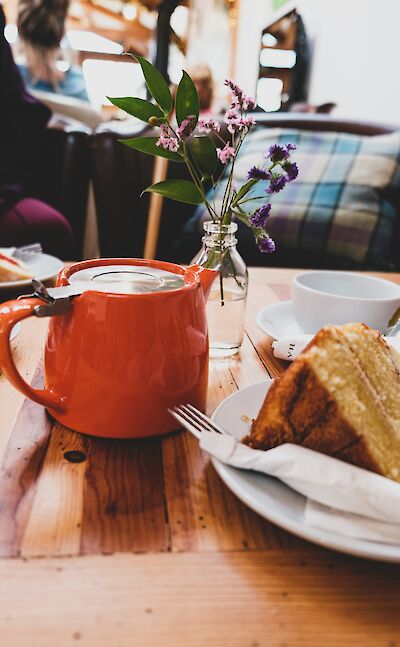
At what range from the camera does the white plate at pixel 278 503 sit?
0.36 meters

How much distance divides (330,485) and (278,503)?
0.04m

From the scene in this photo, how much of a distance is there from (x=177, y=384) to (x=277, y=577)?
20cm

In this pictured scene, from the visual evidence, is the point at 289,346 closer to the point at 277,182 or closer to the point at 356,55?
the point at 277,182

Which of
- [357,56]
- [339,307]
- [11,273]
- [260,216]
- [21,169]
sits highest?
[357,56]

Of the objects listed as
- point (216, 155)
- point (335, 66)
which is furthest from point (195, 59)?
point (216, 155)

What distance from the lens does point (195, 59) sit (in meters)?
8.50

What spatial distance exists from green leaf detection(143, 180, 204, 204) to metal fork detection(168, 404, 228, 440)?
0.91 ft

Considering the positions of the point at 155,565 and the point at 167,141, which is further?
the point at 167,141

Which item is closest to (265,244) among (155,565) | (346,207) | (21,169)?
(155,565)

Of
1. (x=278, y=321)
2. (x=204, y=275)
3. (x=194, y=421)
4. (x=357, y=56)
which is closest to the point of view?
→ (x=194, y=421)

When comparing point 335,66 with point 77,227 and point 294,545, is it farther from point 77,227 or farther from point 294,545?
point 294,545

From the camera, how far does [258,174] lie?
63cm

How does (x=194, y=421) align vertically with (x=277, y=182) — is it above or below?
below

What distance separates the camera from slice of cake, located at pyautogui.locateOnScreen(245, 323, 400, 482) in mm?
430
